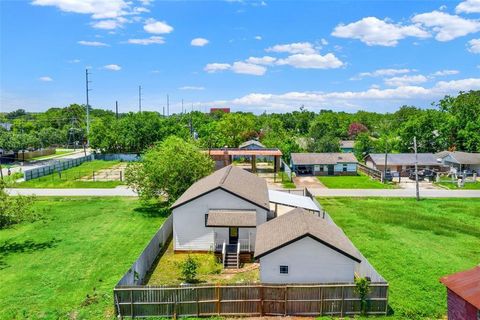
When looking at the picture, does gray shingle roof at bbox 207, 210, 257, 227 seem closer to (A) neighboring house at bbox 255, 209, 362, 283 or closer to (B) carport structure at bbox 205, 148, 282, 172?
(A) neighboring house at bbox 255, 209, 362, 283

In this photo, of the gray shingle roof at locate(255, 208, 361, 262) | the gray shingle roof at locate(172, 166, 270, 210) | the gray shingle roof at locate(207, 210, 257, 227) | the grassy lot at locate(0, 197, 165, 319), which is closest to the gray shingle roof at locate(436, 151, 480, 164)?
the gray shingle roof at locate(172, 166, 270, 210)

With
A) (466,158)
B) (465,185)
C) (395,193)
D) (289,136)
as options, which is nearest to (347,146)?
(289,136)

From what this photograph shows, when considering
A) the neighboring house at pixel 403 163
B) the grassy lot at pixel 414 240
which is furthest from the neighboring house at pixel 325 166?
the grassy lot at pixel 414 240

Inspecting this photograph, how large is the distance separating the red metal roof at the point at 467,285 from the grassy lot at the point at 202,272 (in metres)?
9.47

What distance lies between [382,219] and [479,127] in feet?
135

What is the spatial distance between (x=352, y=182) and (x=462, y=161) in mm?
17023

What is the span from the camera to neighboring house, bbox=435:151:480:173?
2161 inches

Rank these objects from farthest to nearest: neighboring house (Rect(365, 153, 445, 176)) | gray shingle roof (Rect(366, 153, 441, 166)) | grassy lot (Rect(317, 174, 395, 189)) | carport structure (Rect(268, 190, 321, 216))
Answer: gray shingle roof (Rect(366, 153, 441, 166))
neighboring house (Rect(365, 153, 445, 176))
grassy lot (Rect(317, 174, 395, 189))
carport structure (Rect(268, 190, 321, 216))

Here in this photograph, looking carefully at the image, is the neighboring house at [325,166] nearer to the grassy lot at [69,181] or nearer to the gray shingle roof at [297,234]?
the grassy lot at [69,181]

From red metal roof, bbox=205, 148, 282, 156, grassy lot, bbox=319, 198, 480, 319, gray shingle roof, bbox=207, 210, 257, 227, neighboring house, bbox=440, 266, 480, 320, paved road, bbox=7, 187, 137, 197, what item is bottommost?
grassy lot, bbox=319, 198, 480, 319

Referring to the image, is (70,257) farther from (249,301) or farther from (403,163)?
(403,163)

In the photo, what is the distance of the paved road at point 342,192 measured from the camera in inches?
1671

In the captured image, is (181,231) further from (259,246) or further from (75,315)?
(75,315)

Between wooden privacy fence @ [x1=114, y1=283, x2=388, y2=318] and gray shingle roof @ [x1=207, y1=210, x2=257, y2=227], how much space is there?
6599mm
